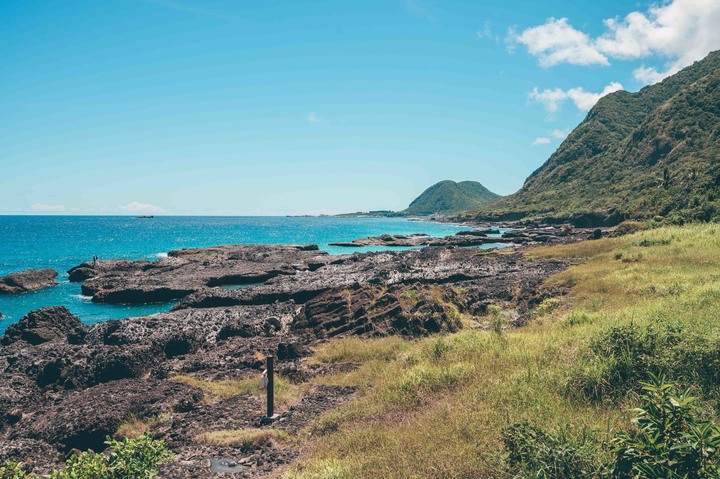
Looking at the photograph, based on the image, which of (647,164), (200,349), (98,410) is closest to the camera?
(98,410)

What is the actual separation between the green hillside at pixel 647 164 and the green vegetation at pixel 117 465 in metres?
50.9

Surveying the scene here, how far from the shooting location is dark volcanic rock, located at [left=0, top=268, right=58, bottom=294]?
4391 cm

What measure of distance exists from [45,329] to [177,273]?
1046 inches

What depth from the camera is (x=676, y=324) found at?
1076 cm

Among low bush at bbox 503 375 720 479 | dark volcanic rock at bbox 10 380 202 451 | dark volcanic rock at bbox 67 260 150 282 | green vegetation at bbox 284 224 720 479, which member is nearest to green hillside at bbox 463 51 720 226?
green vegetation at bbox 284 224 720 479

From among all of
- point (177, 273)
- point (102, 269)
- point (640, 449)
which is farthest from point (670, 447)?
point (102, 269)

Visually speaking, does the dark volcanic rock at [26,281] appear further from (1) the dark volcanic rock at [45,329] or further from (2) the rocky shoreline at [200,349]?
(1) the dark volcanic rock at [45,329]

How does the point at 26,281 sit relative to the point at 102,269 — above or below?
below

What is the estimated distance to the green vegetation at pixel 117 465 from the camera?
626 cm

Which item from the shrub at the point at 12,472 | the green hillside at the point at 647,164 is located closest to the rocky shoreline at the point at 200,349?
the shrub at the point at 12,472

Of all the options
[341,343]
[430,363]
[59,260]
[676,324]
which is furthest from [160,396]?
[59,260]

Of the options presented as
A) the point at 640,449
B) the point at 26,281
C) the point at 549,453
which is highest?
the point at 640,449

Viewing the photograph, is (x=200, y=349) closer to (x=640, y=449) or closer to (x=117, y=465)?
(x=117, y=465)

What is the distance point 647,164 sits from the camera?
124m
